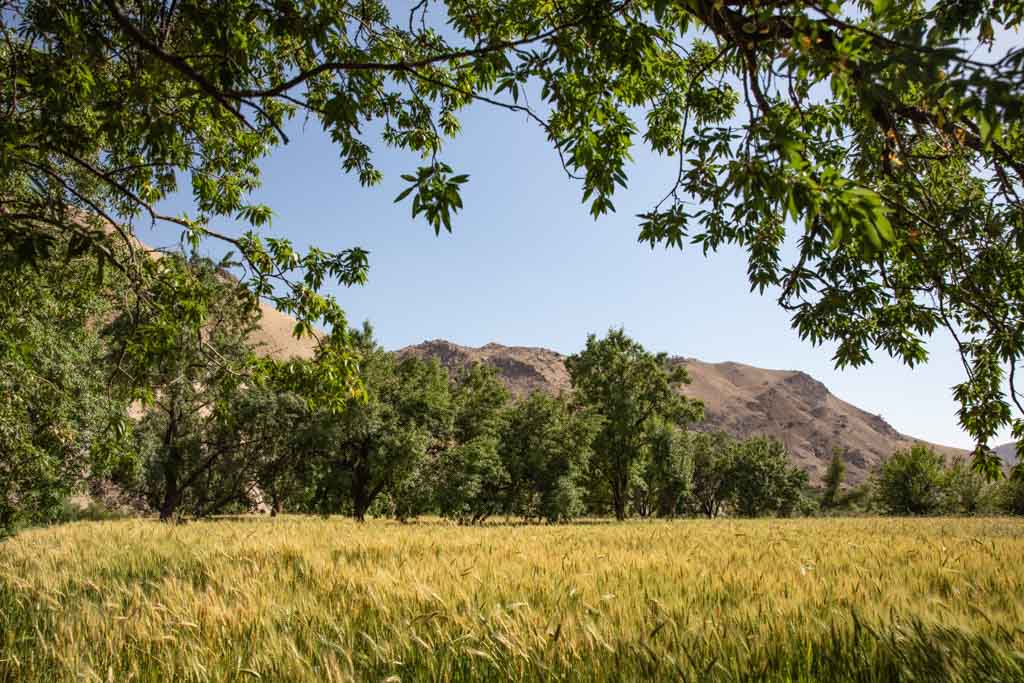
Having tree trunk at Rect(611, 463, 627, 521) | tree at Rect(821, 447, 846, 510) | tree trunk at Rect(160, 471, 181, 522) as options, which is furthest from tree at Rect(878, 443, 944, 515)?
tree trunk at Rect(160, 471, 181, 522)

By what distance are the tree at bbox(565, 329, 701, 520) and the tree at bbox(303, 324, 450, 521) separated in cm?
A: 1226

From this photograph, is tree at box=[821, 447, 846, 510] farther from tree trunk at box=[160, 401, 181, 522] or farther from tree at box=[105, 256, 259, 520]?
tree trunk at box=[160, 401, 181, 522]

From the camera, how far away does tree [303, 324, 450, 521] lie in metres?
32.9

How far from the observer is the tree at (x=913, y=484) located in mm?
70250

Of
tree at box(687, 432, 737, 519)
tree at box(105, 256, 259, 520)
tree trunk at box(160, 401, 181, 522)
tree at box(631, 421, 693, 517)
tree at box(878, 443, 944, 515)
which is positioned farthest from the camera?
tree at box(687, 432, 737, 519)

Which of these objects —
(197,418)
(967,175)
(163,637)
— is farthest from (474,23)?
(197,418)

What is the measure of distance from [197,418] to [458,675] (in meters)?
42.0

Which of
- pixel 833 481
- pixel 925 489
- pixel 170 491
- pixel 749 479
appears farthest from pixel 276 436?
pixel 833 481

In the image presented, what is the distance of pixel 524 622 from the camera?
3555 millimetres

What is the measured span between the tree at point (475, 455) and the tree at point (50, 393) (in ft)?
64.4

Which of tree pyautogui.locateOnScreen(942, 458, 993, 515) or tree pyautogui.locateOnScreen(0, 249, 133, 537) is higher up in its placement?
tree pyautogui.locateOnScreen(0, 249, 133, 537)

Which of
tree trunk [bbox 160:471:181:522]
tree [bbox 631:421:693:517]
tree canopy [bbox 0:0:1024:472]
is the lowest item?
tree trunk [bbox 160:471:181:522]

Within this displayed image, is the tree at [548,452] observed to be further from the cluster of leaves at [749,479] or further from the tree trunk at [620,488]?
the cluster of leaves at [749,479]

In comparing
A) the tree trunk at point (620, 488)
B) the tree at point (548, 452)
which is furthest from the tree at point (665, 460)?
the tree at point (548, 452)
